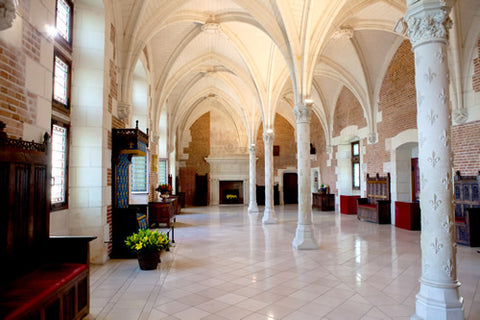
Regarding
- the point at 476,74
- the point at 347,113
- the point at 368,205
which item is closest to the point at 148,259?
the point at 476,74

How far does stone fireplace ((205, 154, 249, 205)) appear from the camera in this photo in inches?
776

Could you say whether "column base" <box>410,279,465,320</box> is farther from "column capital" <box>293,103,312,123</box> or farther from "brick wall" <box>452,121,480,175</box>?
"brick wall" <box>452,121,480,175</box>

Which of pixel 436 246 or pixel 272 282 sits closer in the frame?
pixel 436 246

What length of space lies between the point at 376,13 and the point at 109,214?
8.30 metres

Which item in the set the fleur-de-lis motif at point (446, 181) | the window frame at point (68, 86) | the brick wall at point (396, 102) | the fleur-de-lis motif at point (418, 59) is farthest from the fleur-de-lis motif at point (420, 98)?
the brick wall at point (396, 102)

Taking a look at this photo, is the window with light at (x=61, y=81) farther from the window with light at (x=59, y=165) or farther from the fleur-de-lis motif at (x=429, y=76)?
the fleur-de-lis motif at (x=429, y=76)

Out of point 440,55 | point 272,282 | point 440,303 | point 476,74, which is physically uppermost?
point 476,74

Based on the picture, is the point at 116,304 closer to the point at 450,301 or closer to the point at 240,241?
the point at 450,301

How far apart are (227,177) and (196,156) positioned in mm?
2402

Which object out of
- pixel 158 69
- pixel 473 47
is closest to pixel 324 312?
pixel 473 47

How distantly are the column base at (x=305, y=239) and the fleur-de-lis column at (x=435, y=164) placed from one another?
3815 mm

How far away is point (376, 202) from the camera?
1102 cm

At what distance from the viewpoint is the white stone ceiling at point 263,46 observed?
7.16 metres

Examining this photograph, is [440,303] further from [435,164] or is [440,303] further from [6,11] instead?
[6,11]
